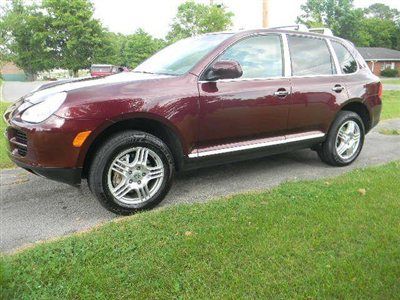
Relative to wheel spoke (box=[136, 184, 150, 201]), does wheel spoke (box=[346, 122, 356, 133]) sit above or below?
above

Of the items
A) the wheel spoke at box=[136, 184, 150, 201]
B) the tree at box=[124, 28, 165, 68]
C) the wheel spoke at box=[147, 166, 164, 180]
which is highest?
the tree at box=[124, 28, 165, 68]

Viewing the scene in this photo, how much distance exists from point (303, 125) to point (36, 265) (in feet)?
11.0

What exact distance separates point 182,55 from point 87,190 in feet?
6.08

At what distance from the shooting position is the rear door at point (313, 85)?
4812 mm

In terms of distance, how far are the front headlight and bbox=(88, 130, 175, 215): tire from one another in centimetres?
53

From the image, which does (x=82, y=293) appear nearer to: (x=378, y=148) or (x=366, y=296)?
(x=366, y=296)

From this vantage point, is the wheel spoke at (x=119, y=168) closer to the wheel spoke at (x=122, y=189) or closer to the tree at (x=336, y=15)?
the wheel spoke at (x=122, y=189)

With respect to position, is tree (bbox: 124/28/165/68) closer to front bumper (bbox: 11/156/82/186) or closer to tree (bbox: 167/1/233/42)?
tree (bbox: 167/1/233/42)

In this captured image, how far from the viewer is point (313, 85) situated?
491cm

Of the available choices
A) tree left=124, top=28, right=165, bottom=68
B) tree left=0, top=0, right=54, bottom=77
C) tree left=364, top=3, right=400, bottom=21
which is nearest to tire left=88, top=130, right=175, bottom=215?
tree left=124, top=28, right=165, bottom=68

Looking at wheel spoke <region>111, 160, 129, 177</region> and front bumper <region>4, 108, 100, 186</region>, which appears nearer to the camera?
front bumper <region>4, 108, 100, 186</region>

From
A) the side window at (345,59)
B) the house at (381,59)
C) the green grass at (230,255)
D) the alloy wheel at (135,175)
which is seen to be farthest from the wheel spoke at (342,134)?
the house at (381,59)

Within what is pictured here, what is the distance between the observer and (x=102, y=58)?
60969mm

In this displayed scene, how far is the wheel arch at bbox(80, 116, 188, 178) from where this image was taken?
371 cm
